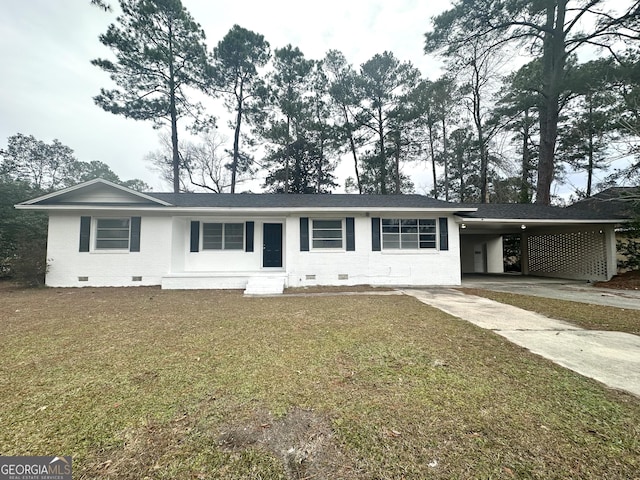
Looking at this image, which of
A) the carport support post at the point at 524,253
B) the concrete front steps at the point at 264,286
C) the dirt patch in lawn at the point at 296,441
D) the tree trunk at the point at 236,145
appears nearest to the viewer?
the dirt patch in lawn at the point at 296,441

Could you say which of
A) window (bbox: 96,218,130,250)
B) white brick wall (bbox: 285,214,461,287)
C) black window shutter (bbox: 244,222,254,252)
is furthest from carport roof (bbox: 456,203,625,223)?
window (bbox: 96,218,130,250)

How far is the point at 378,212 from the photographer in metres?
9.72

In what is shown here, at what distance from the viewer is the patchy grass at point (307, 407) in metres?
1.61

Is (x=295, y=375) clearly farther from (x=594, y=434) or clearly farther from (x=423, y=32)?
(x=423, y=32)

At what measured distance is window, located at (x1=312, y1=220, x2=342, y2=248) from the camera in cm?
988

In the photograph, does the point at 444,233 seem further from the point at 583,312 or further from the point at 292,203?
the point at 292,203

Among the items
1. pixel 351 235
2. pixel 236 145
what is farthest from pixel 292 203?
pixel 236 145

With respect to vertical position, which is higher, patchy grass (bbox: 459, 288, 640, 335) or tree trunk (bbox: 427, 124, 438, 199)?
tree trunk (bbox: 427, 124, 438, 199)

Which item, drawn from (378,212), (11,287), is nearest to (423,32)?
(378,212)

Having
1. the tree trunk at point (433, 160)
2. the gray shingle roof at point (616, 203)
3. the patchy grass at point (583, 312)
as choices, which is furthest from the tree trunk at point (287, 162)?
the gray shingle roof at point (616, 203)

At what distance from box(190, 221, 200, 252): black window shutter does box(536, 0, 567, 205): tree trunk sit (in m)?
17.6

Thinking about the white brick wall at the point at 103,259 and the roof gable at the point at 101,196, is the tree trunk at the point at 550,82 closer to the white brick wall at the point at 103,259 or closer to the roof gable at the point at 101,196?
the roof gable at the point at 101,196

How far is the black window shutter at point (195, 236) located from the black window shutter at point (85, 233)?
339 centimetres

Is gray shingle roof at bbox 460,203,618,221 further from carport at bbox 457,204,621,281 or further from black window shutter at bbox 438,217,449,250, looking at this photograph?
→ black window shutter at bbox 438,217,449,250
